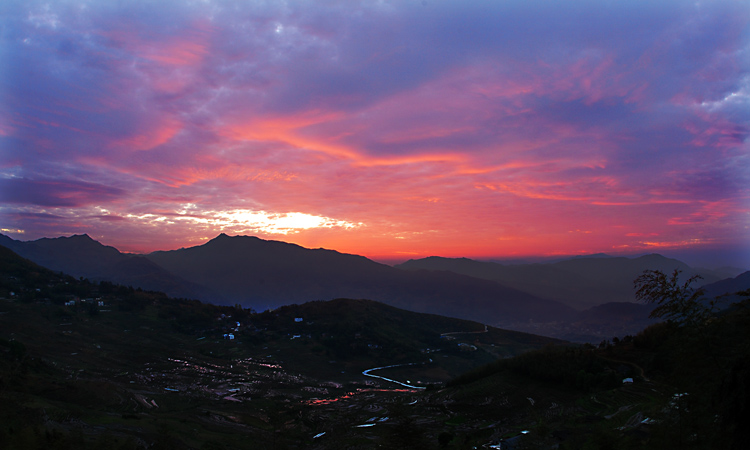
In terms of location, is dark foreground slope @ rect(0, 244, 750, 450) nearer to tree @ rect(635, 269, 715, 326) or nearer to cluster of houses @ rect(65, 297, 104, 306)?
tree @ rect(635, 269, 715, 326)

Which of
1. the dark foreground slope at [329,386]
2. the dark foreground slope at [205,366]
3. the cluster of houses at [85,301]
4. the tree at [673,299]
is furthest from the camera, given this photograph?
the cluster of houses at [85,301]

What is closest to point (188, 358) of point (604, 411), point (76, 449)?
point (76, 449)

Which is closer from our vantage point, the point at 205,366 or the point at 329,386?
the point at 329,386

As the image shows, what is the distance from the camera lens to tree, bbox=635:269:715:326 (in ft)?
30.1

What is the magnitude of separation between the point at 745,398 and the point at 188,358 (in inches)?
2760

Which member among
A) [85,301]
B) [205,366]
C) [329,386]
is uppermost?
[85,301]

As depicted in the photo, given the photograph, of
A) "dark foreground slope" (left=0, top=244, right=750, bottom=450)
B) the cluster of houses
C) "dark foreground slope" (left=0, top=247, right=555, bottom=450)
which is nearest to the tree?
"dark foreground slope" (left=0, top=244, right=750, bottom=450)

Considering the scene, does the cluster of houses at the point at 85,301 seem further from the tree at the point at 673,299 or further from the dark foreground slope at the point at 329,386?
the tree at the point at 673,299

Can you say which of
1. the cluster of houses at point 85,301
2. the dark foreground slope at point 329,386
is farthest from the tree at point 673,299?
the cluster of houses at point 85,301

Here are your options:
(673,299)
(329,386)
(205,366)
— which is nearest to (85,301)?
(205,366)

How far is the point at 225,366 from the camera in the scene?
60188 millimetres

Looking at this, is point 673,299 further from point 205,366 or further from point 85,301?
point 85,301

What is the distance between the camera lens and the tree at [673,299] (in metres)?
9.17

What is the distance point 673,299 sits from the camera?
942 cm
